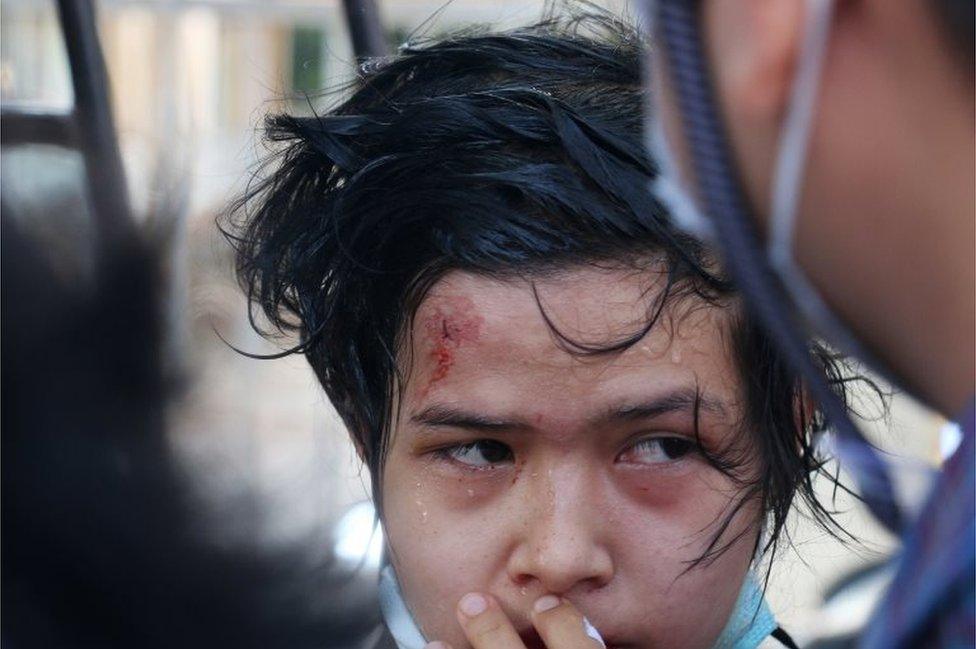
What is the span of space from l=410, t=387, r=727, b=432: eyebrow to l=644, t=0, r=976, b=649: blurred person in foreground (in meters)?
0.54

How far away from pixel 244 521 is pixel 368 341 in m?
1.29

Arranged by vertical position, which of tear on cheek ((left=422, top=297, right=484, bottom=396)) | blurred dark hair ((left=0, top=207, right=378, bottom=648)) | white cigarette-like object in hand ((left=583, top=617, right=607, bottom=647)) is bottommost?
blurred dark hair ((left=0, top=207, right=378, bottom=648))

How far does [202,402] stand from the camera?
271 cm

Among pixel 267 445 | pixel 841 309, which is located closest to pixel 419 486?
pixel 841 309

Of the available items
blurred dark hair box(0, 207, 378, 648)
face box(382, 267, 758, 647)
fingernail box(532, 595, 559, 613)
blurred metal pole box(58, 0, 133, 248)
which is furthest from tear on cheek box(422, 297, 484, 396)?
blurred metal pole box(58, 0, 133, 248)

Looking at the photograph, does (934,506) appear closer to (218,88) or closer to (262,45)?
(262,45)

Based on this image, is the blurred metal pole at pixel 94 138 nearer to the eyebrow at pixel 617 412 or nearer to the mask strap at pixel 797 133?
the eyebrow at pixel 617 412

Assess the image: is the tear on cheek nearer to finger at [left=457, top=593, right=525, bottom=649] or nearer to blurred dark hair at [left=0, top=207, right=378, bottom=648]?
finger at [left=457, top=593, right=525, bottom=649]

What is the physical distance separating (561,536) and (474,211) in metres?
0.37

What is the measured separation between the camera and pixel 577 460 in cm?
132

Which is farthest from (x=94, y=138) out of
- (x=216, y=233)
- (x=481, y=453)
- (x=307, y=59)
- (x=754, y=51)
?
(x=754, y=51)

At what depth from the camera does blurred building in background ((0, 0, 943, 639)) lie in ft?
7.57

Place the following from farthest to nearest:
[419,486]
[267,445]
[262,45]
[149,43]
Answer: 1. [262,45]
2. [267,445]
3. [149,43]
4. [419,486]

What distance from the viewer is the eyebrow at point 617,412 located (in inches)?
52.4
